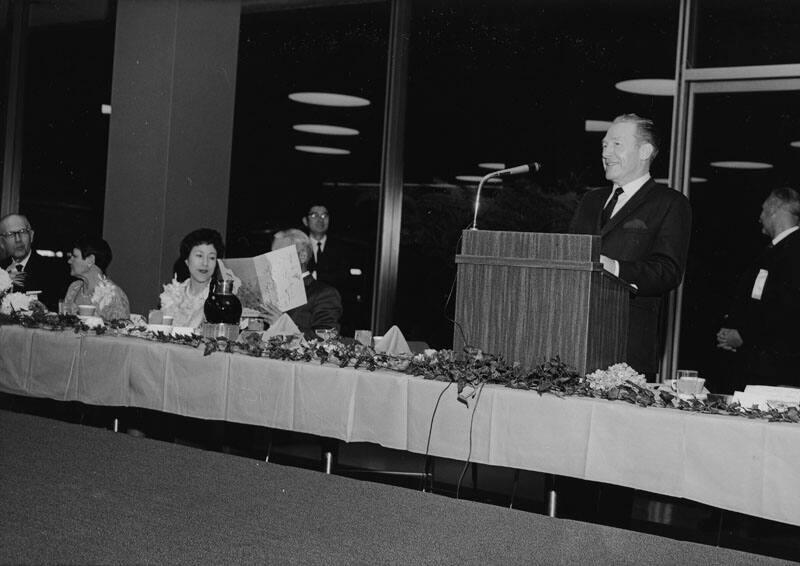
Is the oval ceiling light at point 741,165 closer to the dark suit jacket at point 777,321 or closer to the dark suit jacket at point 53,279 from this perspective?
the dark suit jacket at point 777,321

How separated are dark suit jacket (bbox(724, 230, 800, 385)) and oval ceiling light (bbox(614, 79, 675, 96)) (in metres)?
1.55

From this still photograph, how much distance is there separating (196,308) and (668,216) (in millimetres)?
2429

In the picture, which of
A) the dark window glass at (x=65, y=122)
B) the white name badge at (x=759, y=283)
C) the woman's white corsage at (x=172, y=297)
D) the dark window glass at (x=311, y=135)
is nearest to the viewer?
the woman's white corsage at (x=172, y=297)

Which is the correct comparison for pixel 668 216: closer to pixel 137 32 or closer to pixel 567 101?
pixel 567 101

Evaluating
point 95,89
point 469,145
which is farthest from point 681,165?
point 95,89

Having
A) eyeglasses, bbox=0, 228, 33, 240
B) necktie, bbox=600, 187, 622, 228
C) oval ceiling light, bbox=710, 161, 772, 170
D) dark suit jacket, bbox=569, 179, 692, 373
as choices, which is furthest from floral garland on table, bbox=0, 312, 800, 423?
oval ceiling light, bbox=710, 161, 772, 170

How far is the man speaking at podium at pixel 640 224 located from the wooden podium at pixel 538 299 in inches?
13.7

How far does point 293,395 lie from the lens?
145 inches

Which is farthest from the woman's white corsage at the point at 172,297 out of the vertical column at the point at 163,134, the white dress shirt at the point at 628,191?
the white dress shirt at the point at 628,191

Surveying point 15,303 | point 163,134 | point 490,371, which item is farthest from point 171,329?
point 163,134

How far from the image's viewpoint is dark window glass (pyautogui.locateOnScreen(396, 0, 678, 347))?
6.93 meters

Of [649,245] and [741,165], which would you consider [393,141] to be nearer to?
[741,165]

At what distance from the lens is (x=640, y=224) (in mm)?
3705

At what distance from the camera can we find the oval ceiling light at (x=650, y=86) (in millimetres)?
6711
